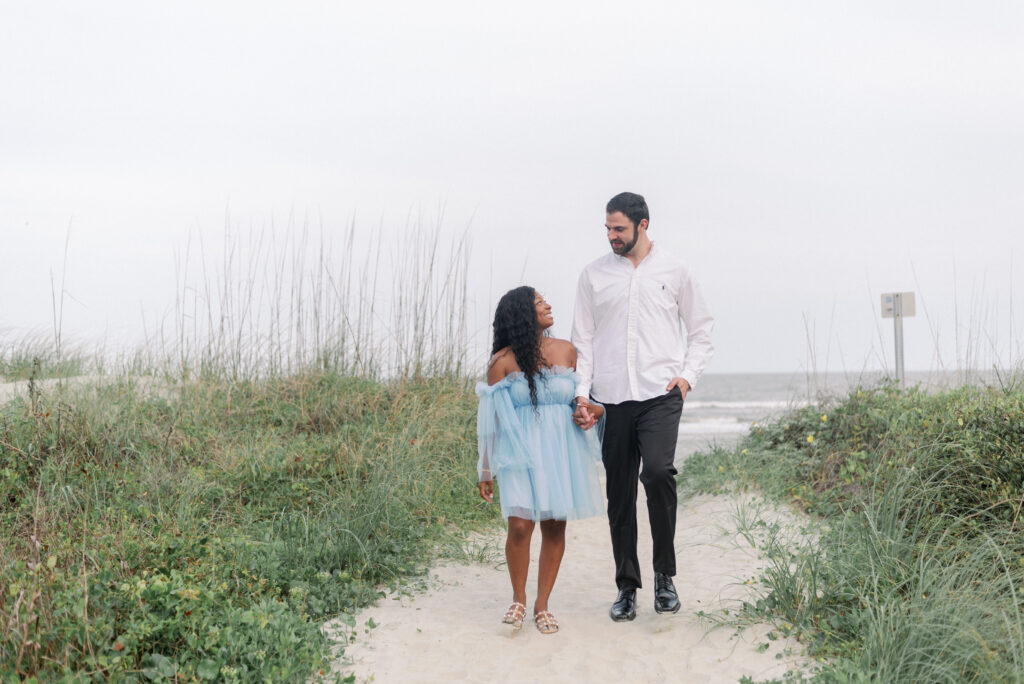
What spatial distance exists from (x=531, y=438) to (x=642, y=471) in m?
0.63

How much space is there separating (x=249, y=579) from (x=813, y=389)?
6.24 meters

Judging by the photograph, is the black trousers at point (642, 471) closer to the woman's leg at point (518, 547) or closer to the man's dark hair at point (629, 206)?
the woman's leg at point (518, 547)

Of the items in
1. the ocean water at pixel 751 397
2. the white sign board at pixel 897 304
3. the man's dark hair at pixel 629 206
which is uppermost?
the man's dark hair at pixel 629 206

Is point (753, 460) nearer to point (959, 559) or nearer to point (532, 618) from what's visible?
point (959, 559)

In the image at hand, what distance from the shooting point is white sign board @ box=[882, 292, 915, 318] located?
376 inches

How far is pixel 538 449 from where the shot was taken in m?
4.25

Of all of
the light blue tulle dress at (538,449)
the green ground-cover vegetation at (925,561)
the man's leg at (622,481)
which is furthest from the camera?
the man's leg at (622,481)

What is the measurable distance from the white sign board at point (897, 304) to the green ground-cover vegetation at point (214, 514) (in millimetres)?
4856

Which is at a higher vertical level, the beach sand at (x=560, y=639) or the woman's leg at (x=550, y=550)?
the woman's leg at (x=550, y=550)

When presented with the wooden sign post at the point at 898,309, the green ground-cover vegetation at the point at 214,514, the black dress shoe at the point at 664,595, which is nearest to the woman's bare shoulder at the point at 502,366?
the black dress shoe at the point at 664,595

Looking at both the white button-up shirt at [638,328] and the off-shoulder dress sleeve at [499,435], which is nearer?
the off-shoulder dress sleeve at [499,435]

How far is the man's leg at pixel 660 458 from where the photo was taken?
430 cm

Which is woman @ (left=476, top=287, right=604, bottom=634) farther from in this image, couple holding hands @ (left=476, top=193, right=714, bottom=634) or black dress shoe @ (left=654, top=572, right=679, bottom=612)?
black dress shoe @ (left=654, top=572, right=679, bottom=612)

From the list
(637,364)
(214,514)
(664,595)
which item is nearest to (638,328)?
(637,364)
